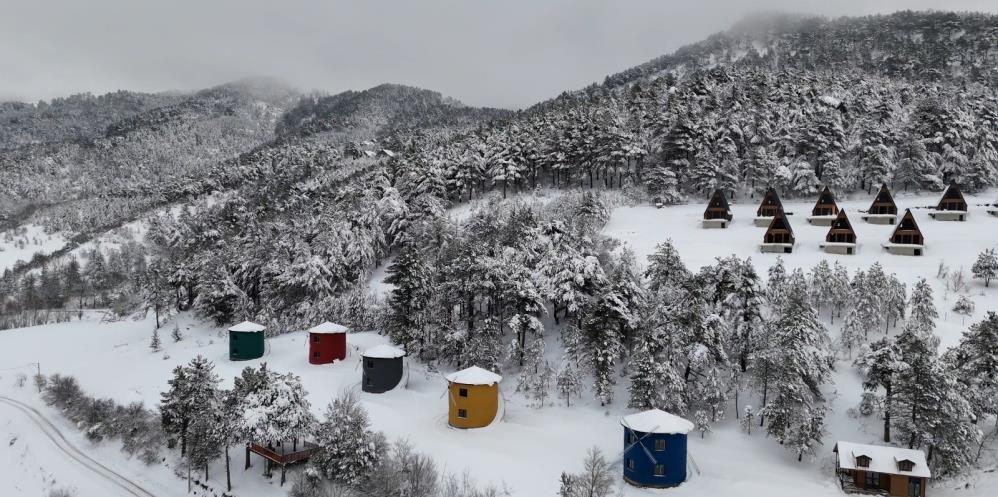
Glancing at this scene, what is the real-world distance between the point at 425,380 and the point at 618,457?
1631 centimetres

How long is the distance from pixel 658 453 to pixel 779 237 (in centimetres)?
3070

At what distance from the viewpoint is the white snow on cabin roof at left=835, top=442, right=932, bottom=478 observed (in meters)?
27.5

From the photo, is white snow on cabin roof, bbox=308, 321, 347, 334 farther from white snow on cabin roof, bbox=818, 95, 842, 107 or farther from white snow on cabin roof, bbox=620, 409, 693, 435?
white snow on cabin roof, bbox=818, 95, 842, 107

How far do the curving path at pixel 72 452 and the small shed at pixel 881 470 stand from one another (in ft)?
123

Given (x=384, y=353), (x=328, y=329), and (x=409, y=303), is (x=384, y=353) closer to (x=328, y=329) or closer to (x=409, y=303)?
(x=409, y=303)

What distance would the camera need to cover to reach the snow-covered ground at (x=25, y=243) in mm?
135875

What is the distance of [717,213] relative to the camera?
2416 inches

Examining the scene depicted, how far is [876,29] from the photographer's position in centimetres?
16050

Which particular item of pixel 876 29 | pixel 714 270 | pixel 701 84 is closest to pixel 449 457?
pixel 714 270

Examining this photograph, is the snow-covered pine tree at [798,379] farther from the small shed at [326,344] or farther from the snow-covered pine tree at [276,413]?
the small shed at [326,344]

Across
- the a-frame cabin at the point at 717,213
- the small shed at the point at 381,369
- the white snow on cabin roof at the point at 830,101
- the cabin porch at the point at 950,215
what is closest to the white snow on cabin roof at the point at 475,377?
the small shed at the point at 381,369

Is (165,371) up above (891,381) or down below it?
below

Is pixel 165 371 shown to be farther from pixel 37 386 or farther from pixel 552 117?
pixel 552 117

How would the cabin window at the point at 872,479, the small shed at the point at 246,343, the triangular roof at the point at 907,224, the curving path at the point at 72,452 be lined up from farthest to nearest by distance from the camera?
the triangular roof at the point at 907,224
the small shed at the point at 246,343
the curving path at the point at 72,452
the cabin window at the point at 872,479
